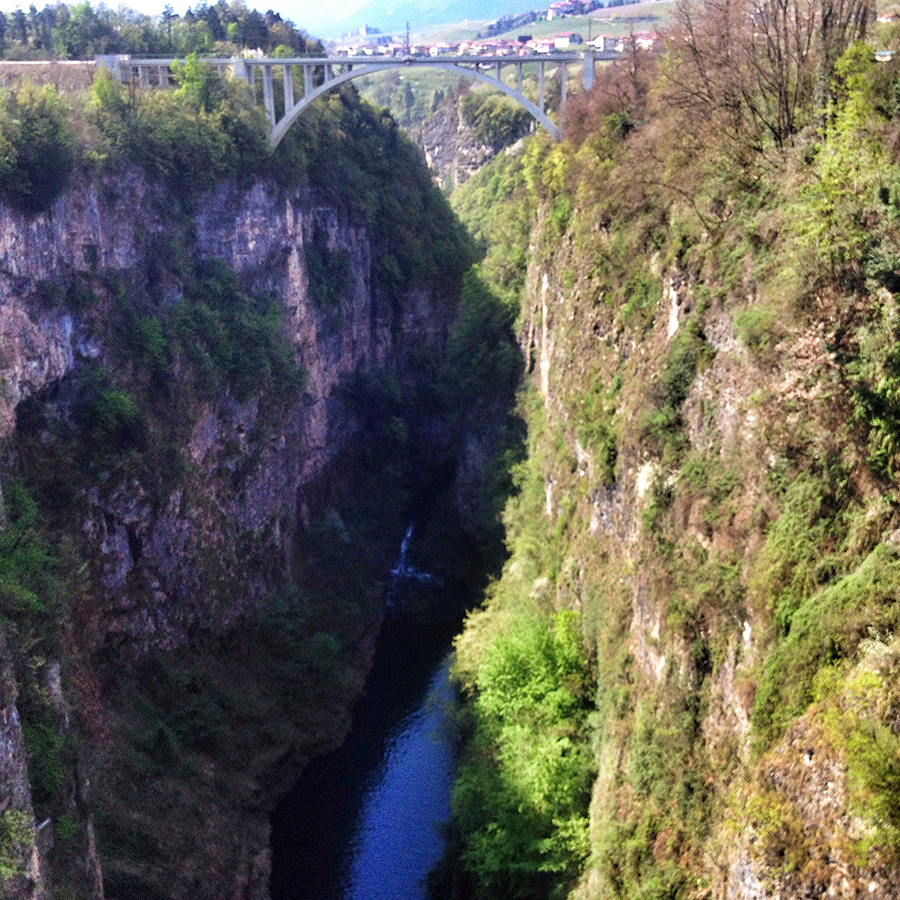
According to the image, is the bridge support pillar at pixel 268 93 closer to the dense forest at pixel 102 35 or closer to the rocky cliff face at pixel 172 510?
the rocky cliff face at pixel 172 510

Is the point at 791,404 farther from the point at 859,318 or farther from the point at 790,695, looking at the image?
the point at 790,695

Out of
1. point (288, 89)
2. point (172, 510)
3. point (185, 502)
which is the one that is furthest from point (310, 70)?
point (172, 510)

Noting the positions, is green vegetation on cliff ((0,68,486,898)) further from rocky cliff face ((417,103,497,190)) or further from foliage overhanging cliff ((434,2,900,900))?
rocky cliff face ((417,103,497,190))

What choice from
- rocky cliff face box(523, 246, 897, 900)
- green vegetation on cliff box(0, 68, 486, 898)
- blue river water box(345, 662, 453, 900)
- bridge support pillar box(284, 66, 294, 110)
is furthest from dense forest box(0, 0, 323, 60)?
rocky cliff face box(523, 246, 897, 900)

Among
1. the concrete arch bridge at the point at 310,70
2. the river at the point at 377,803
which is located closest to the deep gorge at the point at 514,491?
the river at the point at 377,803

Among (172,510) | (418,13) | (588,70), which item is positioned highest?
(418,13)

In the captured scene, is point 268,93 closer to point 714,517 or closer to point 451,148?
point 714,517
